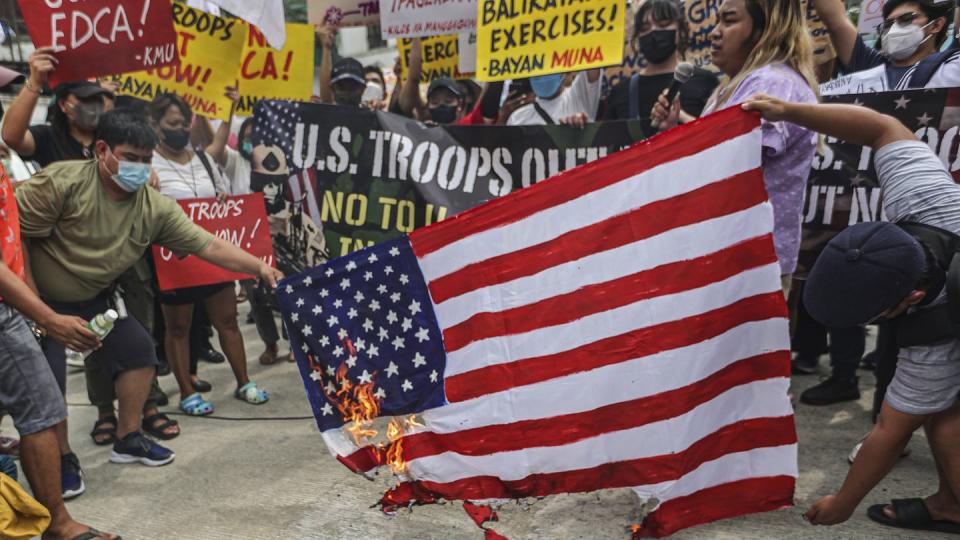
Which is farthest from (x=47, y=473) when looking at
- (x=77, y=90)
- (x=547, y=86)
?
(x=547, y=86)

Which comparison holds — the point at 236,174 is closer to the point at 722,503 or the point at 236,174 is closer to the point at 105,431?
the point at 105,431

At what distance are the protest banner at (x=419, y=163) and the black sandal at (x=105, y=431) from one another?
1.67m

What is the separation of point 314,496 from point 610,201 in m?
1.99

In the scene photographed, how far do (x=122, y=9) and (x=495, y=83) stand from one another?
2.53m

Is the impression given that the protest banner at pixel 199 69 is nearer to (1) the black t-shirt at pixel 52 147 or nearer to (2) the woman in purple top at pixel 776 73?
(1) the black t-shirt at pixel 52 147

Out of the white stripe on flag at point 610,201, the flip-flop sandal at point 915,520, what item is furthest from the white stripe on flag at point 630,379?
the flip-flop sandal at point 915,520

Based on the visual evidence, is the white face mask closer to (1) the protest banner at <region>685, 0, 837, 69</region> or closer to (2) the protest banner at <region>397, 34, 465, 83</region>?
(1) the protest banner at <region>685, 0, 837, 69</region>

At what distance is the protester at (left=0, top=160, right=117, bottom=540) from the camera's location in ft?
9.52

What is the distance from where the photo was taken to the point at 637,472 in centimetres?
260

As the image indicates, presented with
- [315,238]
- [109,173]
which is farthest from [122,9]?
[315,238]

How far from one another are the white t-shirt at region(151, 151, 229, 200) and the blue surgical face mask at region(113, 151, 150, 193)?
1293mm

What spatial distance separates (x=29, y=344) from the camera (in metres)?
3.00

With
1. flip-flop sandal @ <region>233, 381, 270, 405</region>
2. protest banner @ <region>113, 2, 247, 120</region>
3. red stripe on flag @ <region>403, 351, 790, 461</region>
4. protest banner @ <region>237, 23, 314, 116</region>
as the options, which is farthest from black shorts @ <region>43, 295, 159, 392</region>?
protest banner @ <region>237, 23, 314, 116</region>

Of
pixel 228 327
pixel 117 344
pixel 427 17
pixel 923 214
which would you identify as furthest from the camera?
pixel 427 17
